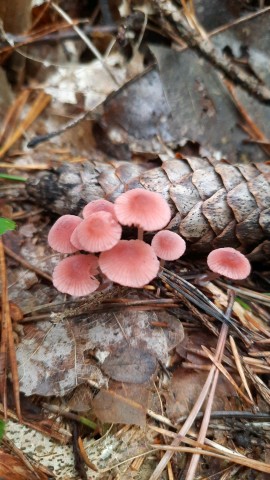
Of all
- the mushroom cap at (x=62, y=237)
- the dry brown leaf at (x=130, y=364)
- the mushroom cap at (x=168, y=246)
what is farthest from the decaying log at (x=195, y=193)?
the dry brown leaf at (x=130, y=364)

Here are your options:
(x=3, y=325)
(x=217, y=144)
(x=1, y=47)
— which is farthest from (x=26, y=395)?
(x=1, y=47)

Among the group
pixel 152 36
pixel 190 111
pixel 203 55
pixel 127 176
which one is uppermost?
pixel 152 36

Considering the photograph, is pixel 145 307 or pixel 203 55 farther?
pixel 203 55

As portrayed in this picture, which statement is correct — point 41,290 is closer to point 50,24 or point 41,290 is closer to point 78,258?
point 78,258

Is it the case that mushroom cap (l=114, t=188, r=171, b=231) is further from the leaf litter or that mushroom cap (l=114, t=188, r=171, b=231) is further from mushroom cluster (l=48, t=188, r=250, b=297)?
the leaf litter

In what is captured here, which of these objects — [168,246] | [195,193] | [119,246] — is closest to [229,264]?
[168,246]

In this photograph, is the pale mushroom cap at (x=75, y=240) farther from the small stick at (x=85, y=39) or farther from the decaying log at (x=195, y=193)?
the small stick at (x=85, y=39)
